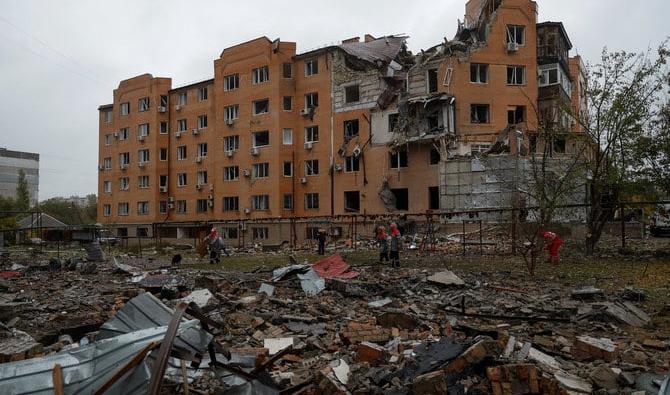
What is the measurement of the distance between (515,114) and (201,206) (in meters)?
28.6

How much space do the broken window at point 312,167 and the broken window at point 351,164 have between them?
2783mm

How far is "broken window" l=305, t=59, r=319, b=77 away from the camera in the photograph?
4077 centimetres

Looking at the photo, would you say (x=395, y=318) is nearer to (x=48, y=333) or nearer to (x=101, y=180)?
(x=48, y=333)

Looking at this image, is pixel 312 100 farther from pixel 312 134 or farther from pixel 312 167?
pixel 312 167

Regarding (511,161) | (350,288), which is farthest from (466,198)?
(350,288)

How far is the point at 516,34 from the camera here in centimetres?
3575

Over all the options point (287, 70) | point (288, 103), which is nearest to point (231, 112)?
point (288, 103)

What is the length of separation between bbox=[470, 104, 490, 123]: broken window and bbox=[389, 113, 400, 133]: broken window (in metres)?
5.26

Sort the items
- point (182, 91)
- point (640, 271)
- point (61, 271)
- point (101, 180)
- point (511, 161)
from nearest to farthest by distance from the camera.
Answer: point (640, 271) → point (61, 271) → point (511, 161) → point (182, 91) → point (101, 180)

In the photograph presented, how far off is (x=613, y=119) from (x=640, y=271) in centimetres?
788

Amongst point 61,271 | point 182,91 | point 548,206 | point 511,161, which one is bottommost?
point 61,271

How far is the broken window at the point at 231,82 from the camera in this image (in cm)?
4425

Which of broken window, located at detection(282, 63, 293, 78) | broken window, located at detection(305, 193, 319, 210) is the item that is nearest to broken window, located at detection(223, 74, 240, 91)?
broken window, located at detection(282, 63, 293, 78)

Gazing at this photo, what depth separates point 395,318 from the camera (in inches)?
329
